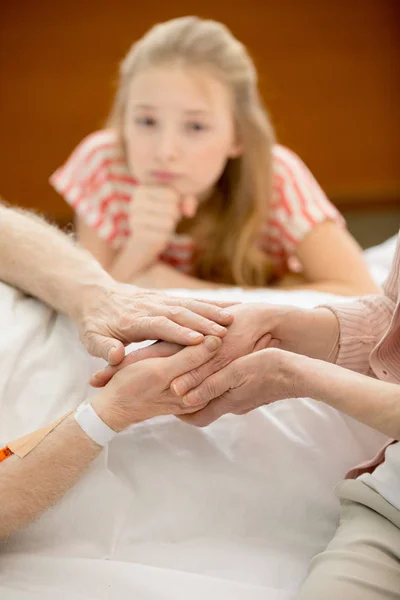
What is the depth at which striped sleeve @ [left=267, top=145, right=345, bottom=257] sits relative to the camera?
189 centimetres

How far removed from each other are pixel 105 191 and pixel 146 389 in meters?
1.07

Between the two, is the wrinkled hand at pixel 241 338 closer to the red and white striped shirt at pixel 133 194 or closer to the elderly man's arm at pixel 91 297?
the elderly man's arm at pixel 91 297

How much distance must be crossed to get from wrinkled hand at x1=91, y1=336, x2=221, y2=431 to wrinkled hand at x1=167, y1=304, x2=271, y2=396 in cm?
2

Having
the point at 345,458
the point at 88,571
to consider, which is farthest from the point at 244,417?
the point at 88,571

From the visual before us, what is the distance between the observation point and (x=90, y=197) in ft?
6.57

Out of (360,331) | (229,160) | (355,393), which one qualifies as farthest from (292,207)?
(355,393)

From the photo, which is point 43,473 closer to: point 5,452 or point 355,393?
point 5,452

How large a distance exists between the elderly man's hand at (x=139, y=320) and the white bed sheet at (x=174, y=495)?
6 cm

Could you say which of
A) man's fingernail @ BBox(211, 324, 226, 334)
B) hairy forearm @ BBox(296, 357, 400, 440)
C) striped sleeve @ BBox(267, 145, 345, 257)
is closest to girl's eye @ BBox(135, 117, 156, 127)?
striped sleeve @ BBox(267, 145, 345, 257)

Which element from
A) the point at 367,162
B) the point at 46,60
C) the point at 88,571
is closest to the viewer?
the point at 88,571

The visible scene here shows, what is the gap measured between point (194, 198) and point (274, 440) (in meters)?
0.87

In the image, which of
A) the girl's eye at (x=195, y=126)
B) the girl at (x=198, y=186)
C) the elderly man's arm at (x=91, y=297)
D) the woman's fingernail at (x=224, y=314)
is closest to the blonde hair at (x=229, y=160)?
the girl at (x=198, y=186)

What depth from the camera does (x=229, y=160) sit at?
1.95 metres

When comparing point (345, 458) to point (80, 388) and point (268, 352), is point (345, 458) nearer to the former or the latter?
point (268, 352)
